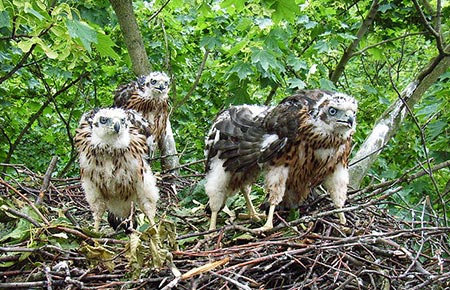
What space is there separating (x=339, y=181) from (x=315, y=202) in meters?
0.44

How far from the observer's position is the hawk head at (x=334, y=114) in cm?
363

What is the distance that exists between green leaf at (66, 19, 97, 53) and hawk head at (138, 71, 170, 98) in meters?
2.33

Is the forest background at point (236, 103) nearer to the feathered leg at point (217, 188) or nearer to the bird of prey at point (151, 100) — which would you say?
the feathered leg at point (217, 188)

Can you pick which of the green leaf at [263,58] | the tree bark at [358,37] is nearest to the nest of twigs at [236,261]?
the green leaf at [263,58]

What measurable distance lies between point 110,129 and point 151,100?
2.26 metres

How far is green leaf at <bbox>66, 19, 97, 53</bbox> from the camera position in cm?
347

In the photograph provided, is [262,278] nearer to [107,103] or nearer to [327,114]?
[327,114]

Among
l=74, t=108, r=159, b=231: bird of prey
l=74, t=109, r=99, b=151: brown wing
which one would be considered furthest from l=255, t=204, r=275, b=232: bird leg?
l=74, t=109, r=99, b=151: brown wing

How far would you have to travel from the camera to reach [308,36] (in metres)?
7.05

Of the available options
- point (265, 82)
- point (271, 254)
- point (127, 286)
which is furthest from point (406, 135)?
point (127, 286)

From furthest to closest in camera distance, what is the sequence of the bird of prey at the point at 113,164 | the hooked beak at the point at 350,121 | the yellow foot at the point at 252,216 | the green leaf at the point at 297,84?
the green leaf at the point at 297,84 < the yellow foot at the point at 252,216 < the bird of prey at the point at 113,164 < the hooked beak at the point at 350,121

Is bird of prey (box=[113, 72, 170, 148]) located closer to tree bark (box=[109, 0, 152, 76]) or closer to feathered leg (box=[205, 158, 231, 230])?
tree bark (box=[109, 0, 152, 76])

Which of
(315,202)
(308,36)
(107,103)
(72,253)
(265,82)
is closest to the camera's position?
(72,253)

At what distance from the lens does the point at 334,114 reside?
369cm
